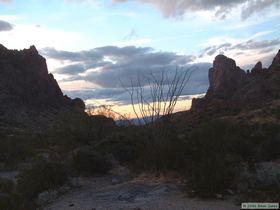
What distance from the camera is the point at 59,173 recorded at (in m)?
16.4

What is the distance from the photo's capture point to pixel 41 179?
1578 cm

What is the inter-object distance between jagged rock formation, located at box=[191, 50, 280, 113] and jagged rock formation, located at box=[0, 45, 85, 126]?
2123cm

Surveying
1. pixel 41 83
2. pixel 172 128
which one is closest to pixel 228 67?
pixel 41 83

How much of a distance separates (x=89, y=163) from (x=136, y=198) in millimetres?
6039

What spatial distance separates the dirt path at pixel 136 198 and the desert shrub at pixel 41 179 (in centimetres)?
79

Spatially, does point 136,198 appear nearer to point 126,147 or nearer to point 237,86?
point 126,147

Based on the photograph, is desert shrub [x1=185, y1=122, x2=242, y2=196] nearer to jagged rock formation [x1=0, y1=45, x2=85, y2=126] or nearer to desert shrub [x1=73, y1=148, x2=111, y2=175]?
desert shrub [x1=73, y1=148, x2=111, y2=175]

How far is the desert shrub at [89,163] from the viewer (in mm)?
19016

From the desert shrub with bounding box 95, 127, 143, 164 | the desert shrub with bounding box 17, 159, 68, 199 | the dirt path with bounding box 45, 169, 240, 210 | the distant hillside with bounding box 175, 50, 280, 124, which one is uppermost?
the distant hillside with bounding box 175, 50, 280, 124

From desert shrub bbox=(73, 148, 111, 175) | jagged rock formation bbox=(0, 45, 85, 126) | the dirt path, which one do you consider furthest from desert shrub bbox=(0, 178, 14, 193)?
jagged rock formation bbox=(0, 45, 85, 126)

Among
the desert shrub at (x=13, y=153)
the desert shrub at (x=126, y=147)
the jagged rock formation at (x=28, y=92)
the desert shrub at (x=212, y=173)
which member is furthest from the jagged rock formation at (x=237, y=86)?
the desert shrub at (x=212, y=173)

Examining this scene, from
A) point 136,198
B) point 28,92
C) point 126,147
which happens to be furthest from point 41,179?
point 28,92

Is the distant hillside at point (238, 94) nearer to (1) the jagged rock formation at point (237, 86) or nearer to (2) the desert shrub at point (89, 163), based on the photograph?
(1) the jagged rock formation at point (237, 86)

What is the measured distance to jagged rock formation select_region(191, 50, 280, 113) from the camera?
6418 cm
